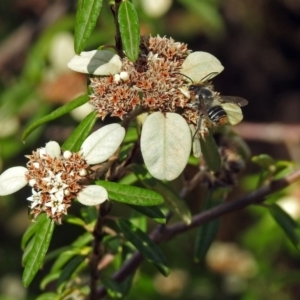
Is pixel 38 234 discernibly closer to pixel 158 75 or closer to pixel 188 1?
pixel 158 75

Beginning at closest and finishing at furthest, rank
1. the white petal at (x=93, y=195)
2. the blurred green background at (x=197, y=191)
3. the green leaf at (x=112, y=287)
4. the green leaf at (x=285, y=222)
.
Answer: the white petal at (x=93, y=195) < the green leaf at (x=112, y=287) < the green leaf at (x=285, y=222) < the blurred green background at (x=197, y=191)

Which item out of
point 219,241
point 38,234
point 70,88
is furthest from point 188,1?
point 38,234

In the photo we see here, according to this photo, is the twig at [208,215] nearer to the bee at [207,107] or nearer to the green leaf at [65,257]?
the green leaf at [65,257]

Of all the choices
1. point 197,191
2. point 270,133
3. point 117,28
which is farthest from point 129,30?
point 197,191

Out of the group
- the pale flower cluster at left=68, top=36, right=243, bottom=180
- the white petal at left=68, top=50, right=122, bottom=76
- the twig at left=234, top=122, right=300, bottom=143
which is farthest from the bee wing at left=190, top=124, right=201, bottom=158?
the twig at left=234, top=122, right=300, bottom=143

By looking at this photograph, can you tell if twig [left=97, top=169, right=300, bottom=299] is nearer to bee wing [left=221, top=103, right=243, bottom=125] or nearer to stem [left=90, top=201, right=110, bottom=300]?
stem [left=90, top=201, right=110, bottom=300]

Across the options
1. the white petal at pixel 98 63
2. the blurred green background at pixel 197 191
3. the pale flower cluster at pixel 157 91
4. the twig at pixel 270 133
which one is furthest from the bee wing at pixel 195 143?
the twig at pixel 270 133
